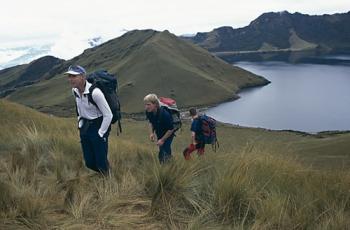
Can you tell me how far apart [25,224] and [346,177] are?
388cm

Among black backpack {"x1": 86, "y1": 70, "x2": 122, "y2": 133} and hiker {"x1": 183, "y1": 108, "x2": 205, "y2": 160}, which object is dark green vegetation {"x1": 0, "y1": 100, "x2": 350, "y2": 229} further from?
hiker {"x1": 183, "y1": 108, "x2": 205, "y2": 160}

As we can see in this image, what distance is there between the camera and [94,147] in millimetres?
7395


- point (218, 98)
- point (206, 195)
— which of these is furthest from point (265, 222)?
point (218, 98)

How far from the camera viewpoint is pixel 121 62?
183 metres

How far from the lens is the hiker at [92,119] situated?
6.98m

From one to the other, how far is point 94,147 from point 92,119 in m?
0.45

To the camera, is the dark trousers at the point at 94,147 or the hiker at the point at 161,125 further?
the hiker at the point at 161,125

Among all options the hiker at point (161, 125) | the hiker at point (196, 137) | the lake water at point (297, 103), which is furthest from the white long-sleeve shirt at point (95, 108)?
the lake water at point (297, 103)

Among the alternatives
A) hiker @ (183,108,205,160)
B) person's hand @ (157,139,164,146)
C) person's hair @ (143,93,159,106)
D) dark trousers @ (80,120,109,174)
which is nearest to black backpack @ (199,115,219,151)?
hiker @ (183,108,205,160)

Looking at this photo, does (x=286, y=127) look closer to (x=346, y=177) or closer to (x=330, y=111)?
(x=330, y=111)

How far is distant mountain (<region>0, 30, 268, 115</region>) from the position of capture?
5591 inches

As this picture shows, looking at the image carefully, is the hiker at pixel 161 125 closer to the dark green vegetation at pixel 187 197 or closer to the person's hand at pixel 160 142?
the person's hand at pixel 160 142

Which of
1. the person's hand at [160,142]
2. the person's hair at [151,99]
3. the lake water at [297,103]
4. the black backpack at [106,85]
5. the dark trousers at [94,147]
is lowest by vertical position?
the lake water at [297,103]

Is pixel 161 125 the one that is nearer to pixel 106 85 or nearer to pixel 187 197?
pixel 106 85
